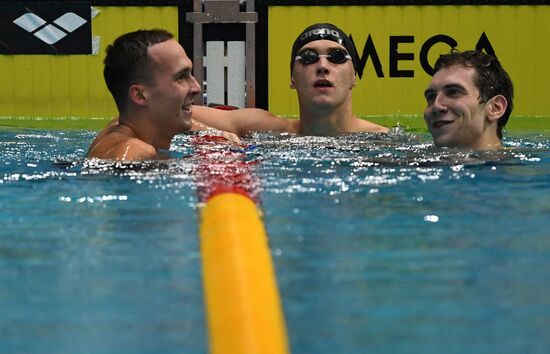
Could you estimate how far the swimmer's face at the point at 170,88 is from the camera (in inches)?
215

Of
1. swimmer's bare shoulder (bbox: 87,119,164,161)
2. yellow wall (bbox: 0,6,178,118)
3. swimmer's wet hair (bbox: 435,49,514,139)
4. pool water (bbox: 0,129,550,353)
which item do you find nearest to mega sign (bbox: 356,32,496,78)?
yellow wall (bbox: 0,6,178,118)

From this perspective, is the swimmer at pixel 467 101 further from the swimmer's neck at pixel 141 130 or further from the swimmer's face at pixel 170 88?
the swimmer's neck at pixel 141 130

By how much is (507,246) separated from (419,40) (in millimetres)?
7961

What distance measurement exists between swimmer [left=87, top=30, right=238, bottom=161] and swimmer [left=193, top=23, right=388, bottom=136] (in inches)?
80.1

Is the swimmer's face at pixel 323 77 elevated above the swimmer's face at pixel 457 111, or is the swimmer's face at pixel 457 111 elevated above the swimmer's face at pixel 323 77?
the swimmer's face at pixel 323 77

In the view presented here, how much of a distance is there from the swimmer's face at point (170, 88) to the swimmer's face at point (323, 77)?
2.00 metres

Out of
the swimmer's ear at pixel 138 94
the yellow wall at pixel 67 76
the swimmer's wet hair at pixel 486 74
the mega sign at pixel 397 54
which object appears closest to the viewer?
the swimmer's ear at pixel 138 94

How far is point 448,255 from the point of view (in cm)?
334

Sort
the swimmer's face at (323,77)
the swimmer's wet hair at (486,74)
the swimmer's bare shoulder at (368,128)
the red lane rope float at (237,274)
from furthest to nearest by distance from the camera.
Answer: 1. the swimmer's bare shoulder at (368,128)
2. the swimmer's face at (323,77)
3. the swimmer's wet hair at (486,74)
4. the red lane rope float at (237,274)

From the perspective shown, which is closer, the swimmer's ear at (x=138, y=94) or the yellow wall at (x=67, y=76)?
the swimmer's ear at (x=138, y=94)

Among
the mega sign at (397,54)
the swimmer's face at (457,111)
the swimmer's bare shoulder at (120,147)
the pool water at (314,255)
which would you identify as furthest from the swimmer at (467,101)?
the mega sign at (397,54)

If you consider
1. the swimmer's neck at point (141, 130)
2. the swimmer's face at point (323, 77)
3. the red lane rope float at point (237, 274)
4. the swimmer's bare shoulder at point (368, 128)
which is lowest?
the red lane rope float at point (237, 274)

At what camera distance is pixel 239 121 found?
7910mm

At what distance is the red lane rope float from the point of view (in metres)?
2.32
